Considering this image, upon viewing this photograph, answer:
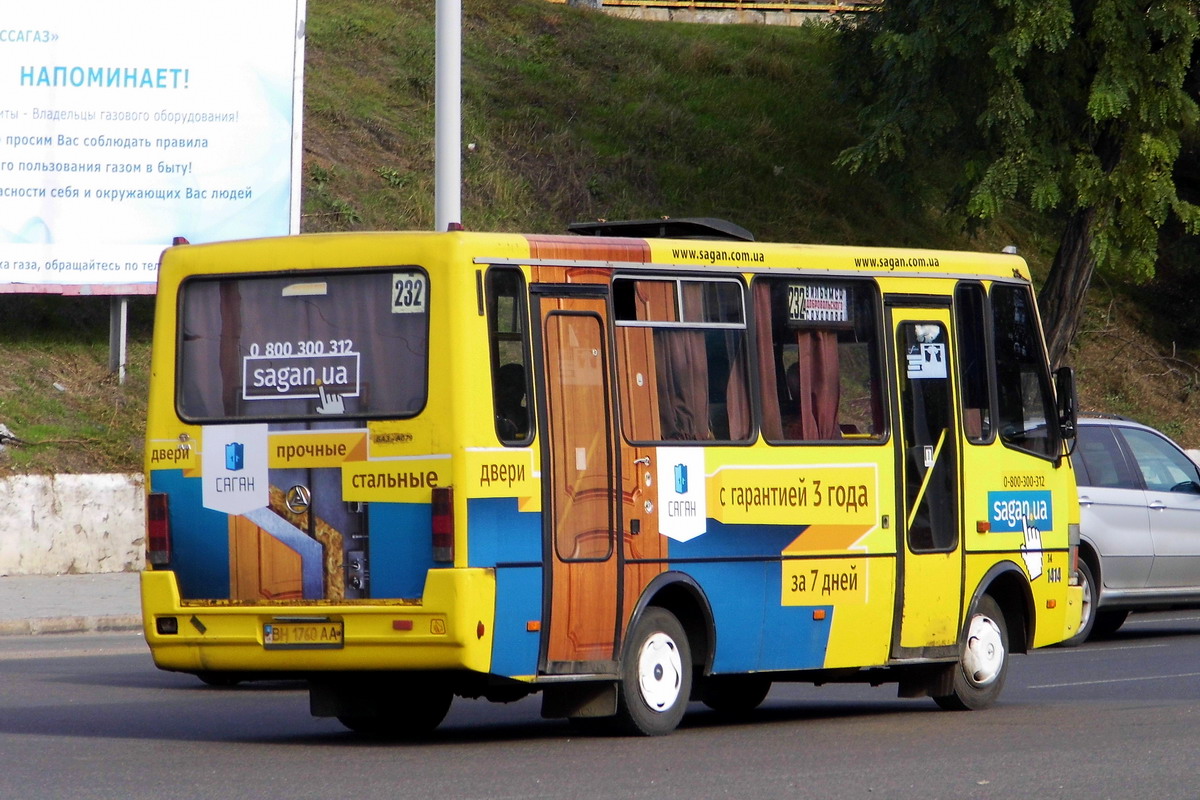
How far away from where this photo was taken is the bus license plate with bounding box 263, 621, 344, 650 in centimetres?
916

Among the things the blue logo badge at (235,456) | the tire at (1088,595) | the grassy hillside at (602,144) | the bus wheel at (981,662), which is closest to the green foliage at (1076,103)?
the grassy hillside at (602,144)

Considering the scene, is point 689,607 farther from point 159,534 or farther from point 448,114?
point 448,114

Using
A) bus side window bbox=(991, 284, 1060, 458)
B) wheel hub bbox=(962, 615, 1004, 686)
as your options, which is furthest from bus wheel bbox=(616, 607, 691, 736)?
bus side window bbox=(991, 284, 1060, 458)

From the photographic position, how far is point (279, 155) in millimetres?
23703

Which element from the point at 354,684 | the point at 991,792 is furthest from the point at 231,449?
the point at 991,792

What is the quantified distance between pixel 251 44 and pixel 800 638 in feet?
50.9

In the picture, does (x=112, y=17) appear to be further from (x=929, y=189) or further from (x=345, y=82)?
(x=929, y=189)

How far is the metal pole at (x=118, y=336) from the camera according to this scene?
78.3ft

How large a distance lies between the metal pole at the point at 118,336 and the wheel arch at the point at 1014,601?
14.8 metres

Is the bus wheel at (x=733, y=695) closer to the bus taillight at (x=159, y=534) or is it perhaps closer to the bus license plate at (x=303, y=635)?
the bus license plate at (x=303, y=635)

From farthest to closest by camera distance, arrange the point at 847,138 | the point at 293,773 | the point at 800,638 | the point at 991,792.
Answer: the point at 847,138 → the point at 800,638 → the point at 293,773 → the point at 991,792

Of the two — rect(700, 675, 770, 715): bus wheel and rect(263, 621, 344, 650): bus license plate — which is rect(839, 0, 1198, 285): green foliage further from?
rect(263, 621, 344, 650): bus license plate

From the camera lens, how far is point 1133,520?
16.4 meters

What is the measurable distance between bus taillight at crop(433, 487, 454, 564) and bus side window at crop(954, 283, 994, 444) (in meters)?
4.04
